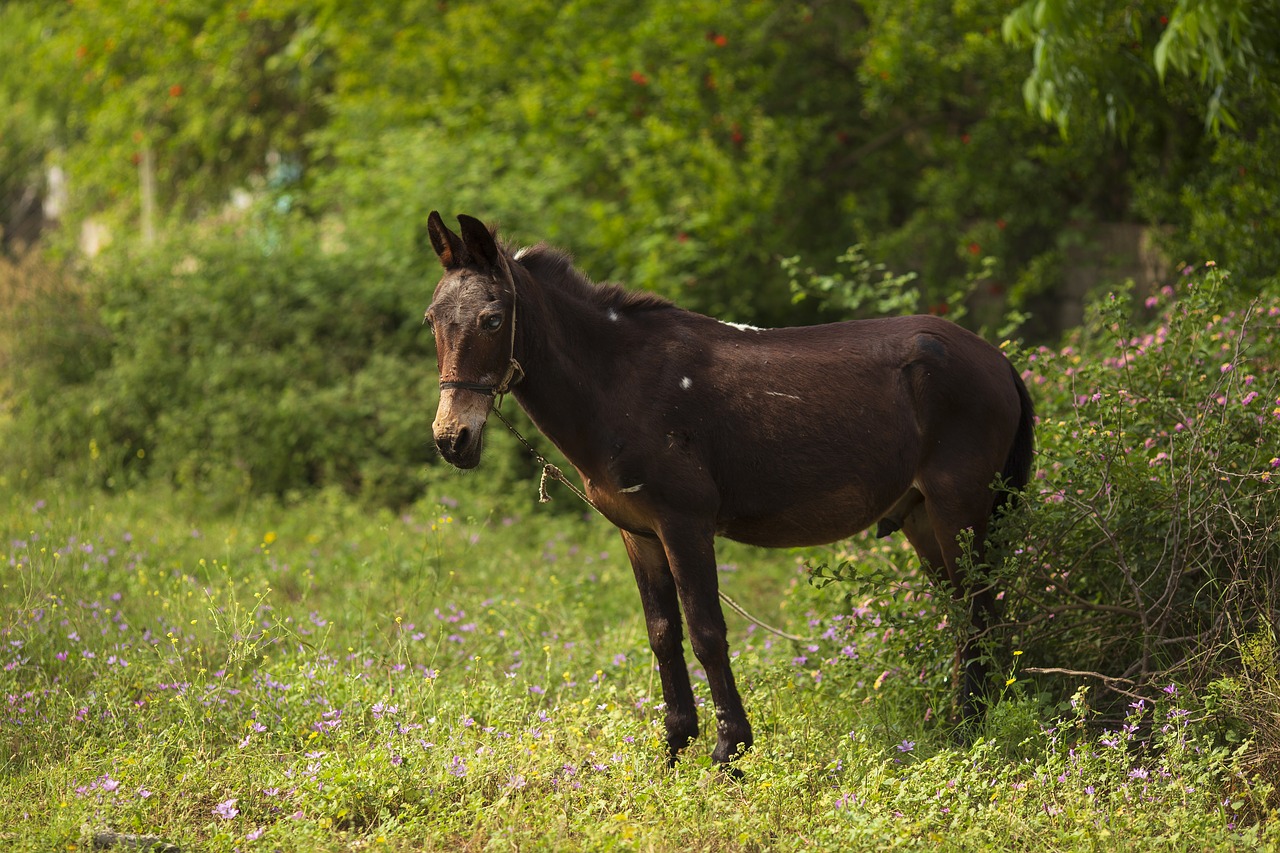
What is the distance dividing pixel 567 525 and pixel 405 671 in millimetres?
3602

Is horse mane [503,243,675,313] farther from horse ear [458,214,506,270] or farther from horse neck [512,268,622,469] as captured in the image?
horse ear [458,214,506,270]

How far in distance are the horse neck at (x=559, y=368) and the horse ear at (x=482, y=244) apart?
0.51 ft

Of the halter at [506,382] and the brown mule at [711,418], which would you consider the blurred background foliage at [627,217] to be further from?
the halter at [506,382]

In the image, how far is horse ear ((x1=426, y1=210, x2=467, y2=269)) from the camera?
14.4ft

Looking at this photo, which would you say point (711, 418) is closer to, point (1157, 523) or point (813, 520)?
point (813, 520)

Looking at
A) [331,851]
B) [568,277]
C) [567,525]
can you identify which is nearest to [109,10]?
[567,525]

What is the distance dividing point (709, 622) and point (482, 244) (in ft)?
5.43

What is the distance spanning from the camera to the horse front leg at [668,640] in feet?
15.8

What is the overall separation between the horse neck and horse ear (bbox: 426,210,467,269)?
0.26 meters

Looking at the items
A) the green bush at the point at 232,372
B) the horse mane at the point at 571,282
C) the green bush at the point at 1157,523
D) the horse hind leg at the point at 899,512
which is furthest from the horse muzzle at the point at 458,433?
→ the green bush at the point at 232,372

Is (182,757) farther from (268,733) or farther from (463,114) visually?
(463,114)

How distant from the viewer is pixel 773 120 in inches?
419

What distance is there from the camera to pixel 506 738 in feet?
15.9

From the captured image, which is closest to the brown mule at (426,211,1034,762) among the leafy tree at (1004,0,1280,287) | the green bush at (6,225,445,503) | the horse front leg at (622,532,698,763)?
the horse front leg at (622,532,698,763)
